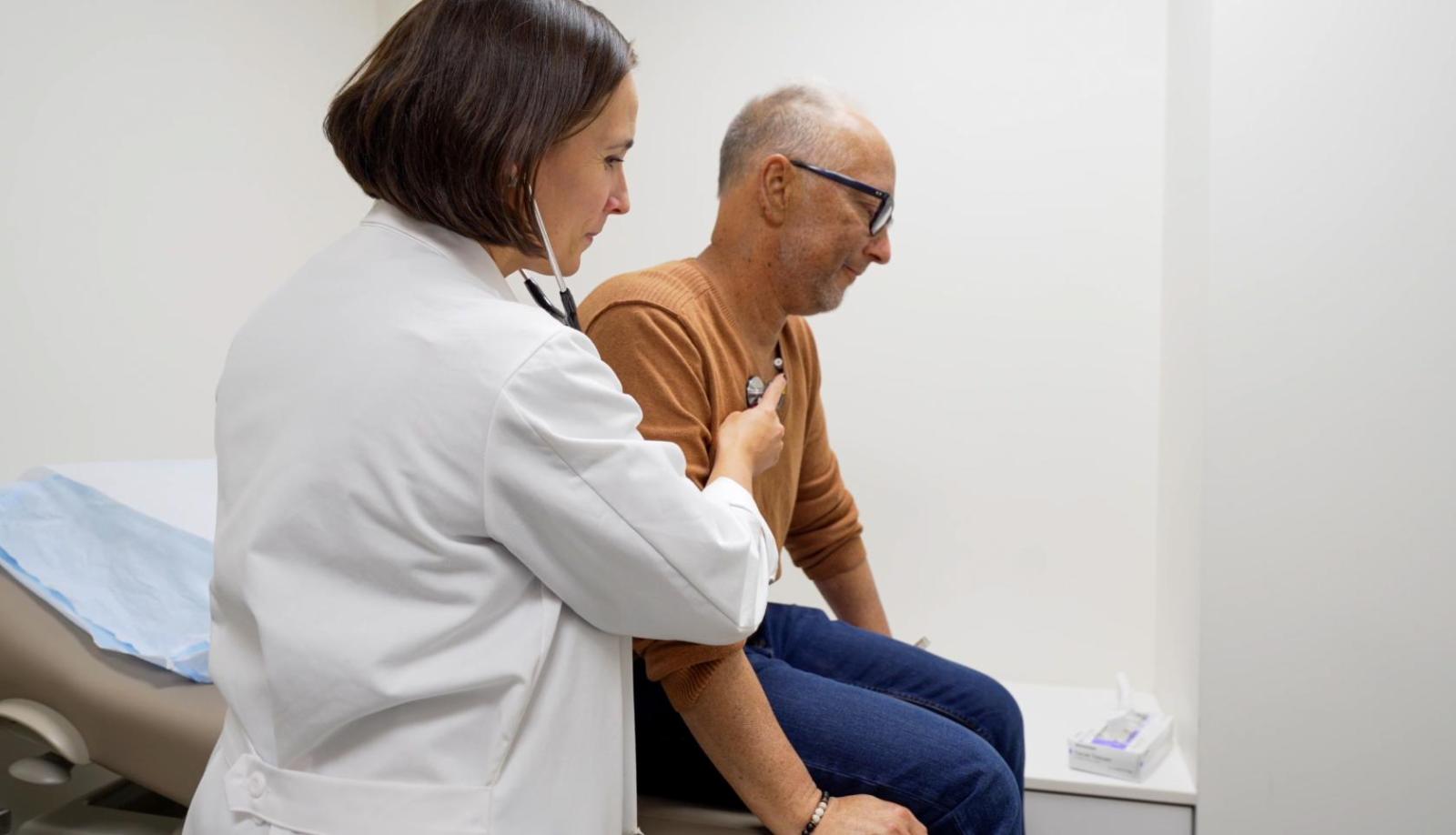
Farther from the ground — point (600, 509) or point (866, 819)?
point (600, 509)

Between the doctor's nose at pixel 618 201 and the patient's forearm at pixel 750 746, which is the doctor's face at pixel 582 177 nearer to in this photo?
the doctor's nose at pixel 618 201

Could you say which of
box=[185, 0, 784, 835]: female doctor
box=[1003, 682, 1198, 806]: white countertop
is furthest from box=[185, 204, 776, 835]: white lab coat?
box=[1003, 682, 1198, 806]: white countertop

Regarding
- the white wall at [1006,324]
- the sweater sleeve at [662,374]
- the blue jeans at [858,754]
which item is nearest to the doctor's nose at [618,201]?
the sweater sleeve at [662,374]

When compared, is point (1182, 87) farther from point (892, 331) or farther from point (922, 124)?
point (892, 331)

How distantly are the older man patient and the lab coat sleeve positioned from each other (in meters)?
0.28

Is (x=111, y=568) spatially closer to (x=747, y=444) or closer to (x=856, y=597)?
(x=747, y=444)

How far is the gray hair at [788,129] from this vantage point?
1.54 meters

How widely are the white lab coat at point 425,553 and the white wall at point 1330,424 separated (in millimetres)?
1181

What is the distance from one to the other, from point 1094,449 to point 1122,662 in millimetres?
431

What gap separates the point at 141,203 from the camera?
2098 mm

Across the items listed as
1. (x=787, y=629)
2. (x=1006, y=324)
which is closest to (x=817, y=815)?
(x=787, y=629)

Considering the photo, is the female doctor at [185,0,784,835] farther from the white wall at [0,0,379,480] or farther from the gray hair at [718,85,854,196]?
the white wall at [0,0,379,480]

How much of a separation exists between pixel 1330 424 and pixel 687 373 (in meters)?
1.06

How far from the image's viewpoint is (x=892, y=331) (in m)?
2.41
